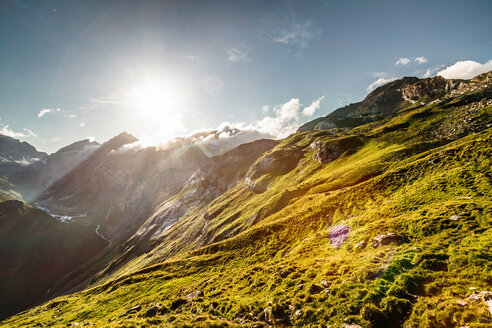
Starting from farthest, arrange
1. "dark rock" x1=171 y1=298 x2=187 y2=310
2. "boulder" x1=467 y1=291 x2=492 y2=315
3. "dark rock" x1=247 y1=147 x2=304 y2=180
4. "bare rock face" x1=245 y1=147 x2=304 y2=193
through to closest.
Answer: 1. "dark rock" x1=247 y1=147 x2=304 y2=180
2. "bare rock face" x1=245 y1=147 x2=304 y2=193
3. "dark rock" x1=171 y1=298 x2=187 y2=310
4. "boulder" x1=467 y1=291 x2=492 y2=315

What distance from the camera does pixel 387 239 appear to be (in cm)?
2667

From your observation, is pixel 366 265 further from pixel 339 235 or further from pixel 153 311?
pixel 153 311

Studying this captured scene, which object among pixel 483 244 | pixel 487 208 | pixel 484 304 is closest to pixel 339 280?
pixel 484 304

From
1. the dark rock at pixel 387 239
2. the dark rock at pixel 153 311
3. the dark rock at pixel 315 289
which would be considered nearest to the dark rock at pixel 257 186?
the dark rock at pixel 387 239

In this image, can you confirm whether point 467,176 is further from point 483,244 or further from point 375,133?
point 375,133

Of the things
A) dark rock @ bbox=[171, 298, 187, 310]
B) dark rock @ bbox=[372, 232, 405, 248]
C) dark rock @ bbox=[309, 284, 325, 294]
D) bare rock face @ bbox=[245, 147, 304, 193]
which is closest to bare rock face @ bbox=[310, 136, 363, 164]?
bare rock face @ bbox=[245, 147, 304, 193]

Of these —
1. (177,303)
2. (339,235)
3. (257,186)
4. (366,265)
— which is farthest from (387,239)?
(257,186)

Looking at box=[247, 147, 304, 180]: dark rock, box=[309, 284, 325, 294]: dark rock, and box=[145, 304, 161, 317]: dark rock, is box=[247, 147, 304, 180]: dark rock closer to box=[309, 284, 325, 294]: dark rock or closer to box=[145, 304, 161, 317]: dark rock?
box=[145, 304, 161, 317]: dark rock

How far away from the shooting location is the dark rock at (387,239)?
84.8 ft

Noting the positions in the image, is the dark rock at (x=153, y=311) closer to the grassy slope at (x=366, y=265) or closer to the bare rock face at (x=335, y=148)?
the grassy slope at (x=366, y=265)

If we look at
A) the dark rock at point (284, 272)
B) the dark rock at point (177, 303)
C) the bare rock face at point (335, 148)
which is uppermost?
the bare rock face at point (335, 148)

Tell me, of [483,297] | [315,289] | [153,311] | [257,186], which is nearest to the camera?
[483,297]

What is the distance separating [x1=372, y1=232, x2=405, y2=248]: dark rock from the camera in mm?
25859

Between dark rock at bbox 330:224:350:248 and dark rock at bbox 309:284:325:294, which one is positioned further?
dark rock at bbox 330:224:350:248
